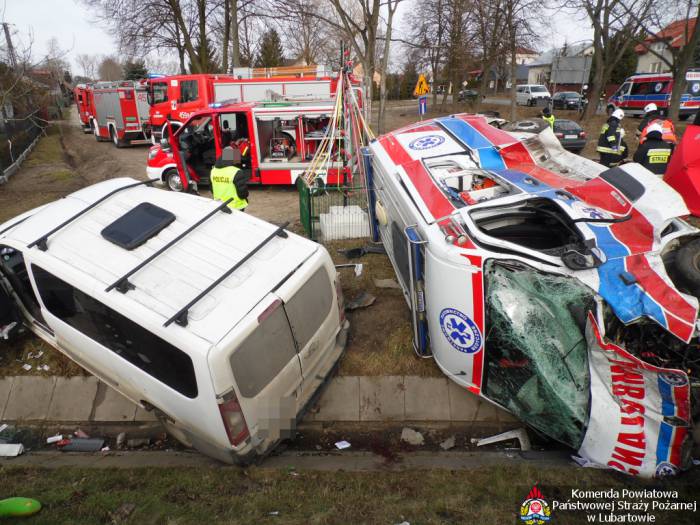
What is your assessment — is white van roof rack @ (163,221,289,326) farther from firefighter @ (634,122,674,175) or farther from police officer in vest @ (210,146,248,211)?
firefighter @ (634,122,674,175)

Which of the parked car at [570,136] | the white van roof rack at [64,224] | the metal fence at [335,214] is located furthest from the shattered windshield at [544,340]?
the parked car at [570,136]

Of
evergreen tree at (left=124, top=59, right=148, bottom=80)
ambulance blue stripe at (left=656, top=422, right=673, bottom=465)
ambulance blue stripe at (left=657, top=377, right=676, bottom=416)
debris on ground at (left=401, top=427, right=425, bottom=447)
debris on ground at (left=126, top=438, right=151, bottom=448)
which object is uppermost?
evergreen tree at (left=124, top=59, right=148, bottom=80)

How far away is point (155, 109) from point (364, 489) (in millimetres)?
17927

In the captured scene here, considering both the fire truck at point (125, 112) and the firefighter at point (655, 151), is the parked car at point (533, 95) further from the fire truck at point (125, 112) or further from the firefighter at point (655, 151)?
the firefighter at point (655, 151)

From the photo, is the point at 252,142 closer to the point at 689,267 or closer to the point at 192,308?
the point at 192,308

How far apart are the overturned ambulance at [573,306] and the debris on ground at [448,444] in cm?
56

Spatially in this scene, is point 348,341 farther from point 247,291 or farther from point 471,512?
point 471,512

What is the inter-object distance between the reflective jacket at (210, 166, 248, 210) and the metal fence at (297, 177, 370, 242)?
1.26m

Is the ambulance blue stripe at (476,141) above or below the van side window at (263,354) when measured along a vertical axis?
above

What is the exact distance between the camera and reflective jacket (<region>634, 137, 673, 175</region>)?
23.3ft

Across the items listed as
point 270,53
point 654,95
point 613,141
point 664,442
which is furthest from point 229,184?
point 270,53

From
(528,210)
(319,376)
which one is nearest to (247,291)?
(319,376)

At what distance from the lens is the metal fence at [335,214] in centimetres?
705

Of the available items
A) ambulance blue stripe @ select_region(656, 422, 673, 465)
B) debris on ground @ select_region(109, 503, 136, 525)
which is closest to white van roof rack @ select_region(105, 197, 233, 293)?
debris on ground @ select_region(109, 503, 136, 525)
